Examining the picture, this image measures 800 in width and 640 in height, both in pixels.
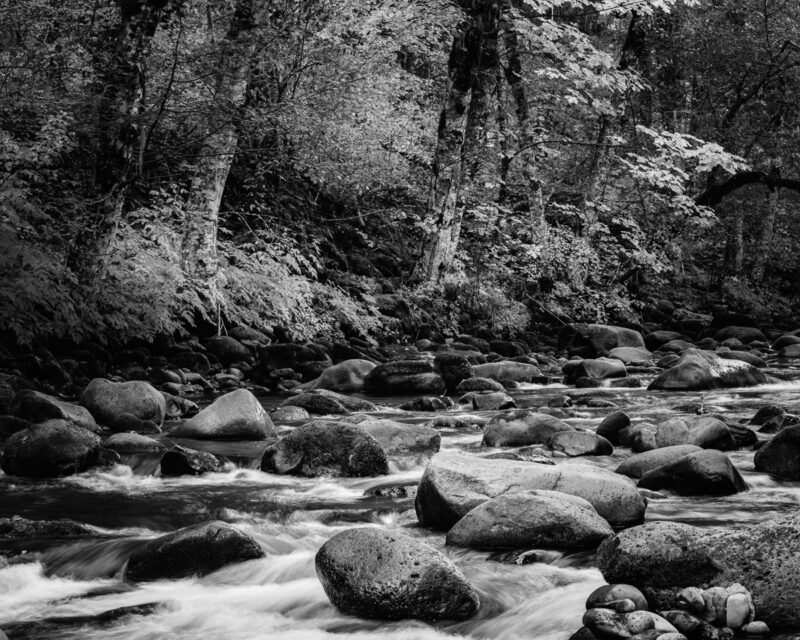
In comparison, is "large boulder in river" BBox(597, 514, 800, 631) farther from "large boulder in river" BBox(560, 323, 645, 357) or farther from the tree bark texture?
"large boulder in river" BBox(560, 323, 645, 357)

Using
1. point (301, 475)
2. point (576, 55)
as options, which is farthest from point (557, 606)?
point (576, 55)

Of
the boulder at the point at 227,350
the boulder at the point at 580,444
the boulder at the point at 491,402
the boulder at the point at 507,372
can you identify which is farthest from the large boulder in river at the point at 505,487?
the boulder at the point at 227,350

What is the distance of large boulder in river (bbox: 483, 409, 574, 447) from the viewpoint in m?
8.08

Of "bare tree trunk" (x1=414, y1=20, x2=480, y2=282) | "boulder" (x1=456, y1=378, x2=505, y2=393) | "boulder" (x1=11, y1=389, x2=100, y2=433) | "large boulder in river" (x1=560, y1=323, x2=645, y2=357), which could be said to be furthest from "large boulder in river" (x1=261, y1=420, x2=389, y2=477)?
"large boulder in river" (x1=560, y1=323, x2=645, y2=357)

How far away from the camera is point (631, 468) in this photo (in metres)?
6.73

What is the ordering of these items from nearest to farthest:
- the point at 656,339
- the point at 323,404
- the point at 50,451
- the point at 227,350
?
the point at 50,451 < the point at 323,404 < the point at 227,350 < the point at 656,339

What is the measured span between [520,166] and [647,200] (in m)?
3.24

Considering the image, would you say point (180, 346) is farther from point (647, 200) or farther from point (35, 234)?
point (647, 200)

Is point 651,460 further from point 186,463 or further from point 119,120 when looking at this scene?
point 119,120

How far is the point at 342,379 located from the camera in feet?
39.7

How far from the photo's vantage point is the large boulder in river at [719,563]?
3660 millimetres

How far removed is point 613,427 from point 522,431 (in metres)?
0.90

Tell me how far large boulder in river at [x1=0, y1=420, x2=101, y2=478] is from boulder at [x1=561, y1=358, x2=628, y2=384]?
325 inches

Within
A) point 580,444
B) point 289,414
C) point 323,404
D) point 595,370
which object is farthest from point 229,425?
point 595,370
